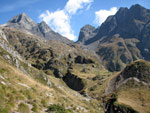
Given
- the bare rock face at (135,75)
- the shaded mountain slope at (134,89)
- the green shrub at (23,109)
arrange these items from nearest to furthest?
the green shrub at (23,109)
the shaded mountain slope at (134,89)
the bare rock face at (135,75)

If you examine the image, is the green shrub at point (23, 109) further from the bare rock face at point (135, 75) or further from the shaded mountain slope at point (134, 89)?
the bare rock face at point (135, 75)

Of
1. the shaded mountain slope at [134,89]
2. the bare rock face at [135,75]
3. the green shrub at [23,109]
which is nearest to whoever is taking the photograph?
the green shrub at [23,109]

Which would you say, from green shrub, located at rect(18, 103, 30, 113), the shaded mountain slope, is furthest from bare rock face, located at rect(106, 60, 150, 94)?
green shrub, located at rect(18, 103, 30, 113)

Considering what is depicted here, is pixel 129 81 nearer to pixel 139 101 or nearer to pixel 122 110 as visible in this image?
pixel 139 101

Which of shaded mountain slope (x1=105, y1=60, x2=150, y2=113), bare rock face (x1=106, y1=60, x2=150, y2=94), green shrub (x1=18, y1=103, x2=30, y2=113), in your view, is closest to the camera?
green shrub (x1=18, y1=103, x2=30, y2=113)

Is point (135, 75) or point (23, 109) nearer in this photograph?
point (23, 109)

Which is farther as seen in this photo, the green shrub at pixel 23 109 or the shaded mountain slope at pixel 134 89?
the shaded mountain slope at pixel 134 89

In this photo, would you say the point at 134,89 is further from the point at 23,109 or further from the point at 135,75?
the point at 23,109

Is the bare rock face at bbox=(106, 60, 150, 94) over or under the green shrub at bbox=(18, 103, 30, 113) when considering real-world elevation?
under

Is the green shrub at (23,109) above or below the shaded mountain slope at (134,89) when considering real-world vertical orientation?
above

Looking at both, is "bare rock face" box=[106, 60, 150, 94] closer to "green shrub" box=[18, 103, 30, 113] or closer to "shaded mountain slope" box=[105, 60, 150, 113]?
"shaded mountain slope" box=[105, 60, 150, 113]

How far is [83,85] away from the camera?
170000 mm

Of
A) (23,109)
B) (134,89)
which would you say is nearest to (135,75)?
(134,89)

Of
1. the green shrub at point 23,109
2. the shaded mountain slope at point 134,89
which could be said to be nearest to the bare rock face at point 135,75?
the shaded mountain slope at point 134,89
